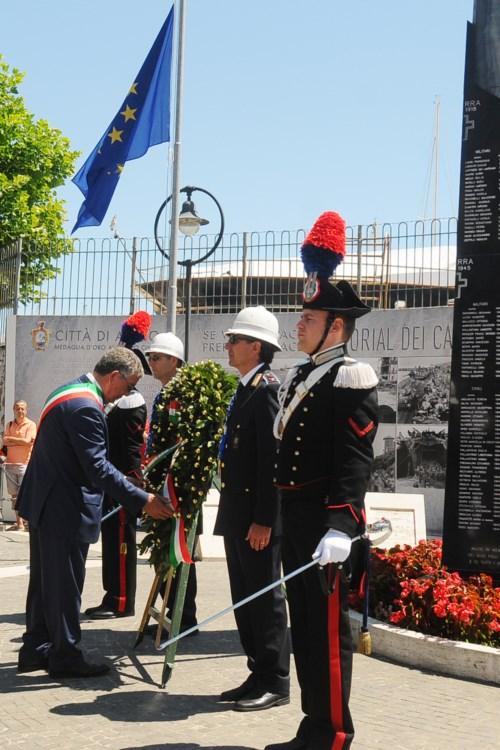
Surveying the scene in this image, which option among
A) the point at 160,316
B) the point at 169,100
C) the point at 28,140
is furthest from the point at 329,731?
the point at 28,140

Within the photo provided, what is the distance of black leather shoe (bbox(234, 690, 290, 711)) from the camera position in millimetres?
5527

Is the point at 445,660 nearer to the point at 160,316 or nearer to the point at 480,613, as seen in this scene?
the point at 480,613

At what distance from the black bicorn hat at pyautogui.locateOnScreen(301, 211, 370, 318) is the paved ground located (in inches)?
85.9

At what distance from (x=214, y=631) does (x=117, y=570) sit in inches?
36.9

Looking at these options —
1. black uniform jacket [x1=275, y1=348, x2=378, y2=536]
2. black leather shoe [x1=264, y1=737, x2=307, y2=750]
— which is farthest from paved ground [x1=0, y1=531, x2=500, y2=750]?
black uniform jacket [x1=275, y1=348, x2=378, y2=536]

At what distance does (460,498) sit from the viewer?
7539 millimetres

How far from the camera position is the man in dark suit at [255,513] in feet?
18.6

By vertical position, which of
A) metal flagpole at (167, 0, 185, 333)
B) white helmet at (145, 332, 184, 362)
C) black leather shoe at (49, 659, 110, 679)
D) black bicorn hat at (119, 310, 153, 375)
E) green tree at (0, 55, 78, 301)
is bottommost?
black leather shoe at (49, 659, 110, 679)

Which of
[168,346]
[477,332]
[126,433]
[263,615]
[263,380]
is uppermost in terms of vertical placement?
[477,332]

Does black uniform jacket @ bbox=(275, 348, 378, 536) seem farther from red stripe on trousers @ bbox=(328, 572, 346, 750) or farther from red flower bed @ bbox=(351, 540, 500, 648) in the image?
red flower bed @ bbox=(351, 540, 500, 648)

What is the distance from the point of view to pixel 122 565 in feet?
26.2

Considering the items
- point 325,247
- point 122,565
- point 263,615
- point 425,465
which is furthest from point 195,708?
point 425,465

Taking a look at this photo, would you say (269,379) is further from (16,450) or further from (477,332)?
(16,450)

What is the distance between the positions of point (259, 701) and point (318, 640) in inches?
46.4
